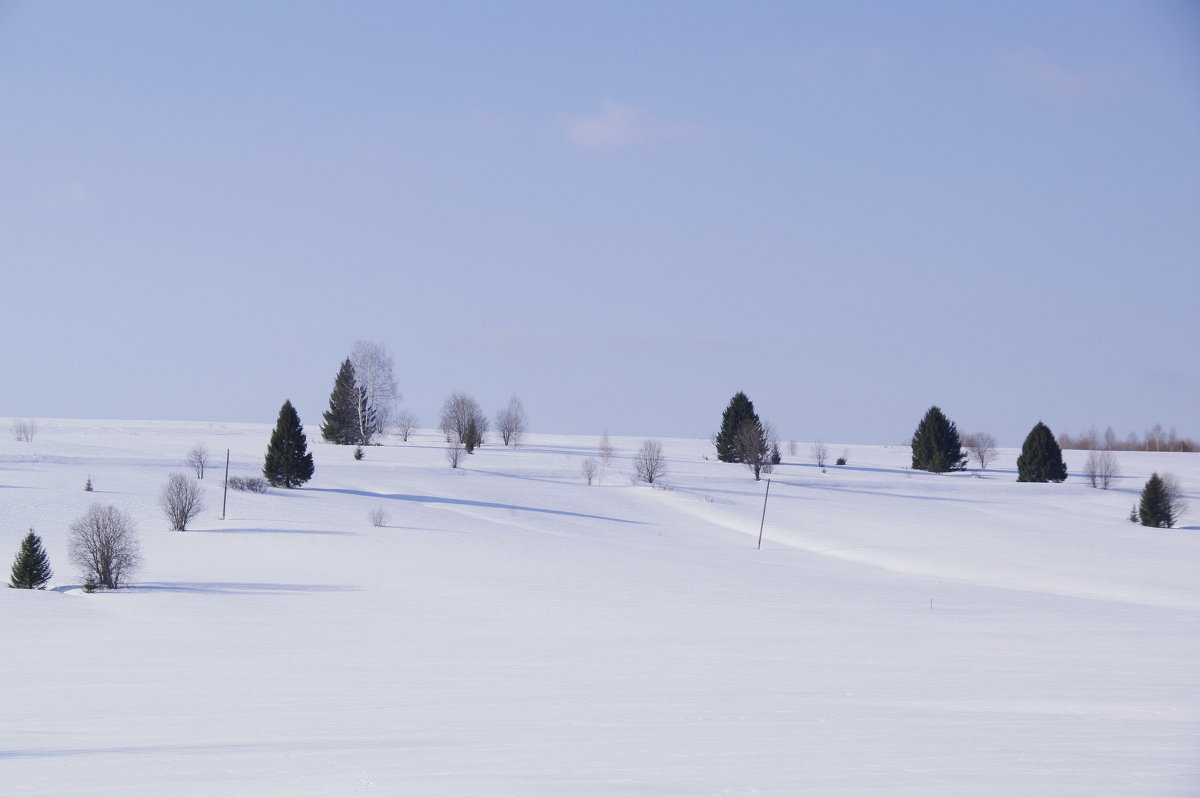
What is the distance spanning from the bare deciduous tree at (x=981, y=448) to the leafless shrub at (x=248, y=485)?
Answer: 58464 millimetres

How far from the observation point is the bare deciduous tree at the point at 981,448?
82.8 metres

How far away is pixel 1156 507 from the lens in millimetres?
51438

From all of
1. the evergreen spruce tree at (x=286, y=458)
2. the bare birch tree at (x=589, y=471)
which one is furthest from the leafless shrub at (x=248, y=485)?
the bare birch tree at (x=589, y=471)

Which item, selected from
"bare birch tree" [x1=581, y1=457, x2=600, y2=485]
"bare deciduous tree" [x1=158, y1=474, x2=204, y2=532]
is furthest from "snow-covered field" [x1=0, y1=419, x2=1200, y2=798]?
"bare birch tree" [x1=581, y1=457, x2=600, y2=485]

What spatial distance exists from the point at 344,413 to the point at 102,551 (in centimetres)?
5775

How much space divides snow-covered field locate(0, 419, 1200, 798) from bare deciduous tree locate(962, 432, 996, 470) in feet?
111

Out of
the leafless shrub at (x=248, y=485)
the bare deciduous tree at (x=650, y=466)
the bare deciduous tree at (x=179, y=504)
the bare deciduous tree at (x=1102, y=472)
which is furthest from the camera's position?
the bare deciduous tree at (x=1102, y=472)

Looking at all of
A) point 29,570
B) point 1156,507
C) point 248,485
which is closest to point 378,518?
point 248,485

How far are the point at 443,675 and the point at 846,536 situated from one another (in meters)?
37.2

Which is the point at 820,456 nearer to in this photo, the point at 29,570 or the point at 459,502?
the point at 459,502

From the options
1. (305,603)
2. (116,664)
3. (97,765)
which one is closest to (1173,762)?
(97,765)

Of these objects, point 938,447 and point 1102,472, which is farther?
point 938,447

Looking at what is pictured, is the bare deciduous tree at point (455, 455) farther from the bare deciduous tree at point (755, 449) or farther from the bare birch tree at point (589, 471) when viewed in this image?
the bare deciduous tree at point (755, 449)

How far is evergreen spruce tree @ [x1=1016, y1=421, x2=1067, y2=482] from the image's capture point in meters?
68.2
